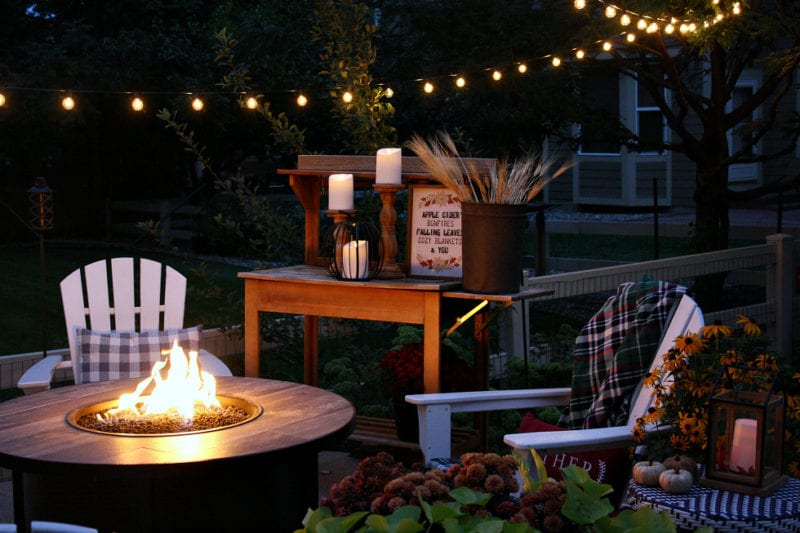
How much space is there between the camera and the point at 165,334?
14.1 ft

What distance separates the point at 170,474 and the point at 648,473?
127 centimetres

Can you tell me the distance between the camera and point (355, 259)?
3887 mm

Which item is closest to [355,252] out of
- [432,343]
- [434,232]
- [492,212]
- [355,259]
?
[355,259]

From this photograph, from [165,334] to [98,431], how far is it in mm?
1380

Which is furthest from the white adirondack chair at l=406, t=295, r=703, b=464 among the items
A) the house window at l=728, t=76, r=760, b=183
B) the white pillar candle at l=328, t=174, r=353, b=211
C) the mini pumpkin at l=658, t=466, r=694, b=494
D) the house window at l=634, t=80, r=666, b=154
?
the house window at l=634, t=80, r=666, b=154

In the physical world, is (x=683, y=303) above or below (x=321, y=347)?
above

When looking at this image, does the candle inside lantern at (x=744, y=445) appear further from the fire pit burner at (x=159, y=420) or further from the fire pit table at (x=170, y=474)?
the fire pit burner at (x=159, y=420)

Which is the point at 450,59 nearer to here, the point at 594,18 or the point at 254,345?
the point at 594,18

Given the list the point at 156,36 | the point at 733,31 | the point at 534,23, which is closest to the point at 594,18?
the point at 534,23

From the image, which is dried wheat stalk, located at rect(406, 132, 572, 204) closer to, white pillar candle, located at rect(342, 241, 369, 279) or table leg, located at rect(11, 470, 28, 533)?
white pillar candle, located at rect(342, 241, 369, 279)

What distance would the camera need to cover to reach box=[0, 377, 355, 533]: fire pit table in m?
2.63

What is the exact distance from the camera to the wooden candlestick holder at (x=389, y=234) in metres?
3.97

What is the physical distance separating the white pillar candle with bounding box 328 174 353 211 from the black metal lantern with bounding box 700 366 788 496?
1.68 m

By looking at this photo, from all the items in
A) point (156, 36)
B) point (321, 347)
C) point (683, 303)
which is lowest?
point (321, 347)
